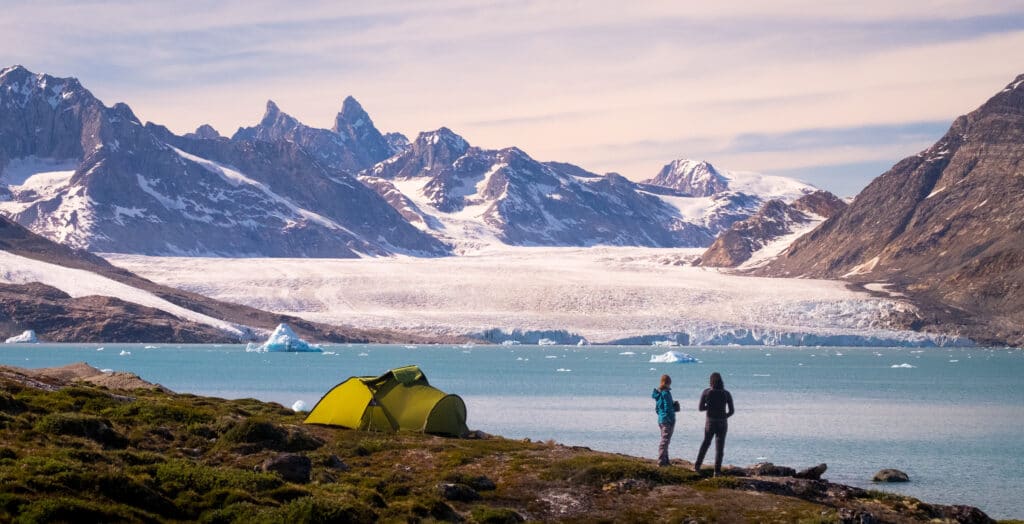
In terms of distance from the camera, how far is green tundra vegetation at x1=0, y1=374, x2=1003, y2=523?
77.3 feet

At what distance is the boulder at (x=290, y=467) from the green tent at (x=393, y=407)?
30.7ft

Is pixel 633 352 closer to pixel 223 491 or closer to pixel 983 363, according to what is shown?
pixel 983 363

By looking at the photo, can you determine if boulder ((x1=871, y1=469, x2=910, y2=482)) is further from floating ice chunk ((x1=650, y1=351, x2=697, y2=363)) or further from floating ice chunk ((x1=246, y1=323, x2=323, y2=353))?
floating ice chunk ((x1=246, y1=323, x2=323, y2=353))

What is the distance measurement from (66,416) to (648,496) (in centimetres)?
1400

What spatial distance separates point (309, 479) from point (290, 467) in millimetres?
551

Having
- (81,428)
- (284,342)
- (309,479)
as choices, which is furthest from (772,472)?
(284,342)

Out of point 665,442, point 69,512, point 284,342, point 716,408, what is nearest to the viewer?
point 69,512

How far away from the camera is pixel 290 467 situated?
28.1 metres

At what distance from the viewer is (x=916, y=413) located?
80625mm

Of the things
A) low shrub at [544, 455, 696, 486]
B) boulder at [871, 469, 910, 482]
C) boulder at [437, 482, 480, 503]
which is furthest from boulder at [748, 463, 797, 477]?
boulder at [871, 469, 910, 482]

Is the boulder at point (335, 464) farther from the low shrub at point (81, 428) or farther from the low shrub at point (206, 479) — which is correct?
the low shrub at point (81, 428)

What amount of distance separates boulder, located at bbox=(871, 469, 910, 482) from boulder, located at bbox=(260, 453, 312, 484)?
2525 cm

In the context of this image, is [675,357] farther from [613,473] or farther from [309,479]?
[309,479]

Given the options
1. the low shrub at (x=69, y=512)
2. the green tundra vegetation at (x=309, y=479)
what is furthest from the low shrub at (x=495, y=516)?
the low shrub at (x=69, y=512)
